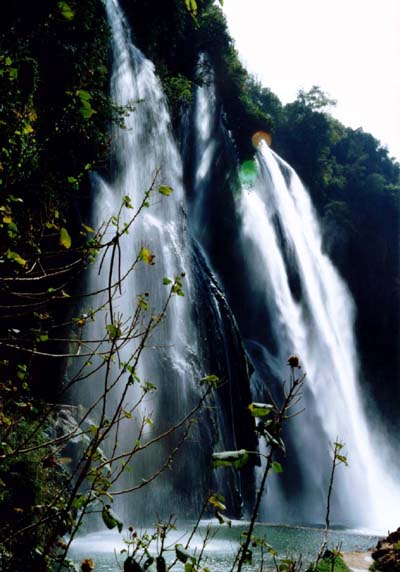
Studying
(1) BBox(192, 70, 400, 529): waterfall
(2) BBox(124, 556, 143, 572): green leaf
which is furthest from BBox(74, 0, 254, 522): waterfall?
(2) BBox(124, 556, 143, 572): green leaf

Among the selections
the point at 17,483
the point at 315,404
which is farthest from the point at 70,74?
the point at 315,404

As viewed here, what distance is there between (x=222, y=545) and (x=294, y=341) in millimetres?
12824

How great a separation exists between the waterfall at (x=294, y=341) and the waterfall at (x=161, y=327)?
13.1 ft

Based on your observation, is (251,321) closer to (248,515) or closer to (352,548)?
(248,515)

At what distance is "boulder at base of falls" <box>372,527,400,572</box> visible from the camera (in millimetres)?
6876

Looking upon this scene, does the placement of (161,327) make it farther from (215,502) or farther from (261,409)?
(261,409)

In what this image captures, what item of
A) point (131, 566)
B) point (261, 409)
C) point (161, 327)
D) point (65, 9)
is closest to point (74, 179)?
point (65, 9)

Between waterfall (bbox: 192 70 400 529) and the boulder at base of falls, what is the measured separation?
8591mm

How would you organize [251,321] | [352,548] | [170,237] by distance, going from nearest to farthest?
[352,548] → [170,237] → [251,321]

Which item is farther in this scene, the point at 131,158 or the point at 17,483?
the point at 131,158

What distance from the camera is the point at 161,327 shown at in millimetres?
12203

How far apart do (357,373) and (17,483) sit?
24085 millimetres

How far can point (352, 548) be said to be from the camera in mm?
9578

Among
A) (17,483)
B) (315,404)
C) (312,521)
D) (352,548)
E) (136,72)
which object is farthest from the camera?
(315,404)
